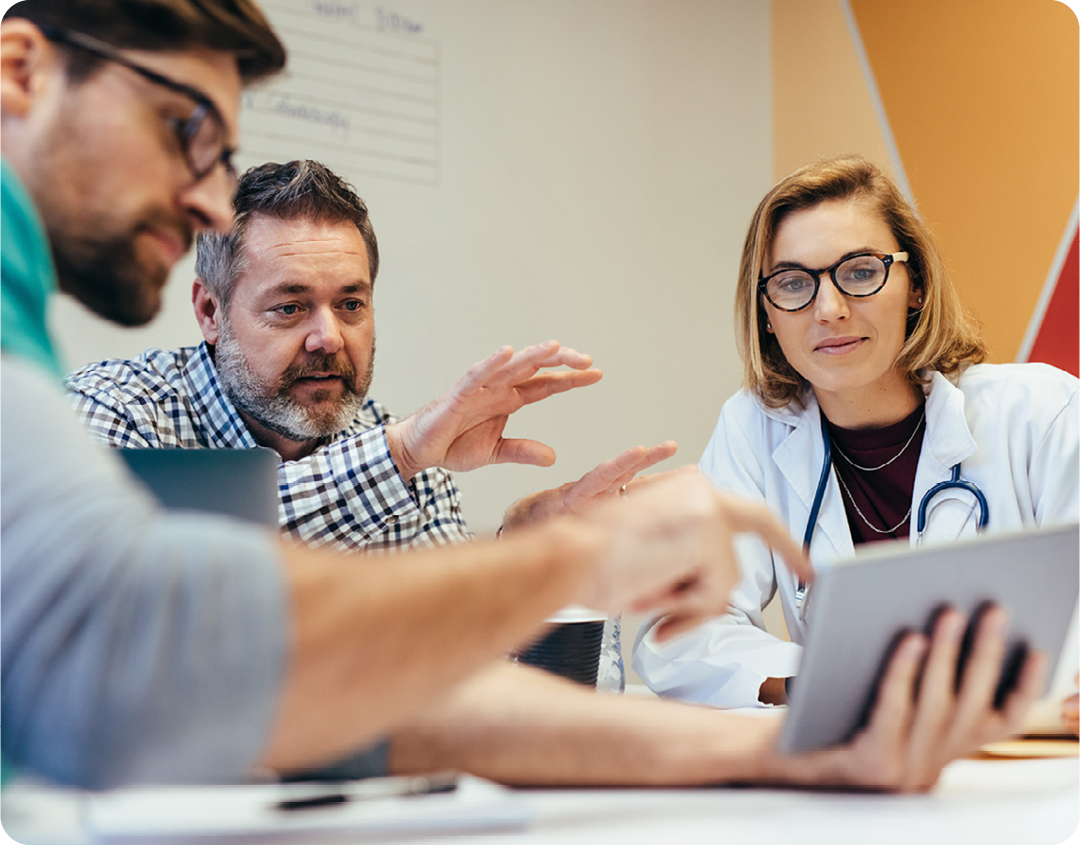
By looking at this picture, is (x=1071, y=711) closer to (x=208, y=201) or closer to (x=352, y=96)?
(x=208, y=201)

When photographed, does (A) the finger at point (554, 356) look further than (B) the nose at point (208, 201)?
Yes

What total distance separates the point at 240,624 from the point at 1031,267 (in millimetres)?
2435

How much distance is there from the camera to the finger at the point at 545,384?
1.65 m

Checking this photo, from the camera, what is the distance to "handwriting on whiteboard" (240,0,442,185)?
255cm

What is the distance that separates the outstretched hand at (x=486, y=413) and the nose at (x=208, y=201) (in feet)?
2.55

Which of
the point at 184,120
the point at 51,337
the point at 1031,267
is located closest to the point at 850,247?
the point at 1031,267

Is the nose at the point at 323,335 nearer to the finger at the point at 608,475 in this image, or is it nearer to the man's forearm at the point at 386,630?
the finger at the point at 608,475

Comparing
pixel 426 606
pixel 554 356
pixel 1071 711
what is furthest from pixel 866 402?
pixel 426 606

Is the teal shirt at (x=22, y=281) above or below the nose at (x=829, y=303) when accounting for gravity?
below

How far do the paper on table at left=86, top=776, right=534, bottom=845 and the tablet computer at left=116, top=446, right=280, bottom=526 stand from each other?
360 mm

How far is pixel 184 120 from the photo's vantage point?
69 centimetres

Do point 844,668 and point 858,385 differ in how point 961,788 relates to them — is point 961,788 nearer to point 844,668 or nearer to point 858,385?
point 844,668

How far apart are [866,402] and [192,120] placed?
1579 millimetres

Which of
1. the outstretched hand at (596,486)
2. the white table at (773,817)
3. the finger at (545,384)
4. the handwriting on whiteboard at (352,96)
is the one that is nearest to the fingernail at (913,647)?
the white table at (773,817)
